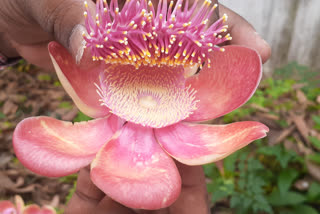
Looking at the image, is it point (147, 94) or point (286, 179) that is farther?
point (286, 179)

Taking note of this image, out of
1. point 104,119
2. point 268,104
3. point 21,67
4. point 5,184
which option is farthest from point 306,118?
point 21,67

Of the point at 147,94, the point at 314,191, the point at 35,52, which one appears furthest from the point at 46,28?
the point at 314,191

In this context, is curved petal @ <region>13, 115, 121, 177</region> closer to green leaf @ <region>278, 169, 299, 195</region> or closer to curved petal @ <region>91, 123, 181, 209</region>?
curved petal @ <region>91, 123, 181, 209</region>

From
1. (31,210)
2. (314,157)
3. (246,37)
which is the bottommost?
(314,157)

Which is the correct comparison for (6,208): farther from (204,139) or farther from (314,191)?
(314,191)

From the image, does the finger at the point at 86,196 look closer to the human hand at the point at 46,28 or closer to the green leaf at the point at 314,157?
the human hand at the point at 46,28

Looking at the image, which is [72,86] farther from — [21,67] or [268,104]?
[21,67]

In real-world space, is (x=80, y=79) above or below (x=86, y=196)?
above
